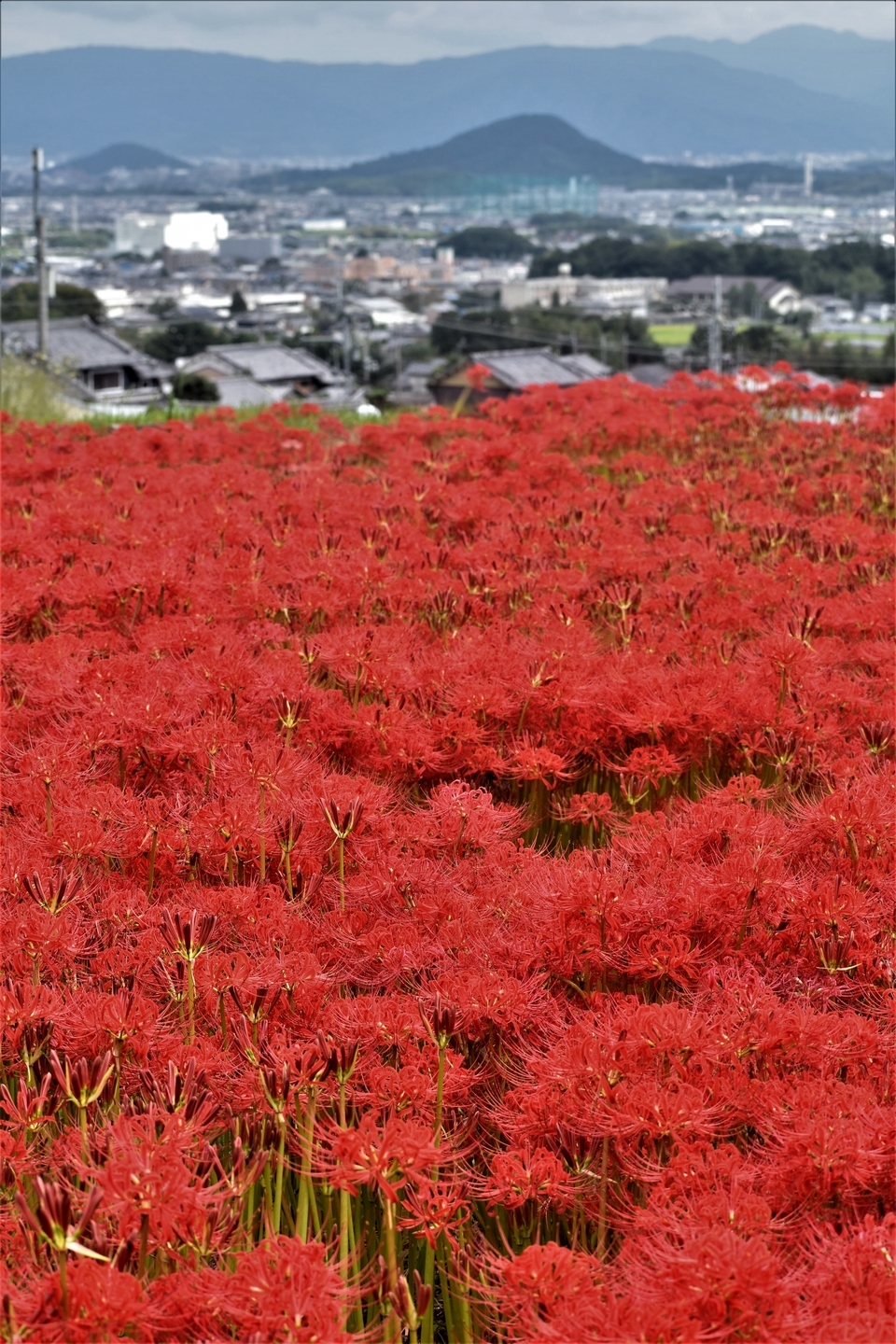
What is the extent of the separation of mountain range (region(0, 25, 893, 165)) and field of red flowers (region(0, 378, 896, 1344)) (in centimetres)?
1725

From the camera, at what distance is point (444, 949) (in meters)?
1.93

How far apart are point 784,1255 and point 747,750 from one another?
138 cm

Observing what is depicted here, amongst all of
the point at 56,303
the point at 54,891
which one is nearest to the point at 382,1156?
the point at 54,891

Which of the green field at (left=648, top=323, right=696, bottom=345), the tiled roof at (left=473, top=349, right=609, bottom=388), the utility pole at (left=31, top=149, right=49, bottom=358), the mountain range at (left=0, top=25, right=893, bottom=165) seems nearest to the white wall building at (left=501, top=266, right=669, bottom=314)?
the green field at (left=648, top=323, right=696, bottom=345)

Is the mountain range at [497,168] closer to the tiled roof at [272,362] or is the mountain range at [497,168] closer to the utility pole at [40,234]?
the tiled roof at [272,362]

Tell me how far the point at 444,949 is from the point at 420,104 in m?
41.3

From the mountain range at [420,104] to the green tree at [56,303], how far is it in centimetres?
652

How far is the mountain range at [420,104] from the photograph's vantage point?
26.7 m

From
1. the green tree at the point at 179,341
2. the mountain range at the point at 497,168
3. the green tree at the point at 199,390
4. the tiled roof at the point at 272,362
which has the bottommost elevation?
the green tree at the point at 199,390

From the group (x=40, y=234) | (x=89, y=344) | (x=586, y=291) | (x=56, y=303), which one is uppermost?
(x=586, y=291)

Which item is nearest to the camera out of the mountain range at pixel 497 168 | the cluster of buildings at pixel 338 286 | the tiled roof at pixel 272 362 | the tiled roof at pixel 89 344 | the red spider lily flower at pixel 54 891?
the red spider lily flower at pixel 54 891

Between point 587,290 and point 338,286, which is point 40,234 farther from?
Result: point 338,286

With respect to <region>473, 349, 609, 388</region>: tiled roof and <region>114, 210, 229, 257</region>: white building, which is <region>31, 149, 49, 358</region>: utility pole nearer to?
<region>473, 349, 609, 388</region>: tiled roof

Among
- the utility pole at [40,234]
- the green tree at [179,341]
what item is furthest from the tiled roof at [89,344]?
the green tree at [179,341]
